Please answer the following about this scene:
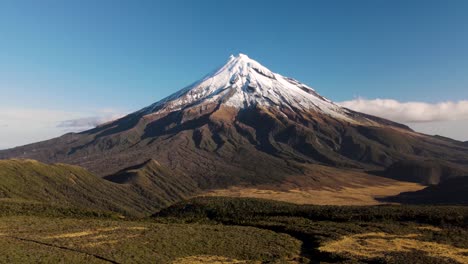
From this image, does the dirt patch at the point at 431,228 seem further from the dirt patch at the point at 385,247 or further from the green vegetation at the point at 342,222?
the dirt patch at the point at 385,247

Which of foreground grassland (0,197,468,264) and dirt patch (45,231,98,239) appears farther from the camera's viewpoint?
dirt patch (45,231,98,239)

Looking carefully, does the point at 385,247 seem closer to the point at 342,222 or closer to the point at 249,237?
the point at 342,222

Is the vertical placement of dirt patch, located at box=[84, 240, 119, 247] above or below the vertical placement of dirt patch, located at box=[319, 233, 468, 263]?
above

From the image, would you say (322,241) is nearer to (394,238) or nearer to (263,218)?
(394,238)

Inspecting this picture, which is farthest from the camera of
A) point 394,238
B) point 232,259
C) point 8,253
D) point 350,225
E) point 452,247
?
point 350,225

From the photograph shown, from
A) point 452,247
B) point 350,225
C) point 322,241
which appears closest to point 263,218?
point 350,225

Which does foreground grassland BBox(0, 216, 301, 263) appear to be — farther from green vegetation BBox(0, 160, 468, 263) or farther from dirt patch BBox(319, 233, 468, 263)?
dirt patch BBox(319, 233, 468, 263)

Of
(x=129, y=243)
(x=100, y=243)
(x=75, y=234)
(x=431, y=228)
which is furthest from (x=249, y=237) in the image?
(x=431, y=228)

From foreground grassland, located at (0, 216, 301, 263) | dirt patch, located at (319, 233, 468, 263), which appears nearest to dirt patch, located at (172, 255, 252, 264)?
foreground grassland, located at (0, 216, 301, 263)
